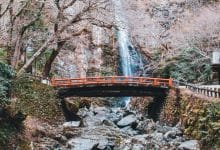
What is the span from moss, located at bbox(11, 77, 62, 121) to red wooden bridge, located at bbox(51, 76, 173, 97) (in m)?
1.80

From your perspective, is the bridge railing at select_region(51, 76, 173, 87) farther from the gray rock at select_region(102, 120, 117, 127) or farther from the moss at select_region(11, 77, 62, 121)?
the gray rock at select_region(102, 120, 117, 127)

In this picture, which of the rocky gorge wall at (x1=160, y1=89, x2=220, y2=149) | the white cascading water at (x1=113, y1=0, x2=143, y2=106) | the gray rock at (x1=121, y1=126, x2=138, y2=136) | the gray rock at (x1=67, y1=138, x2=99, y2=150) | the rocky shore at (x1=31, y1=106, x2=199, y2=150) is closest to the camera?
the rocky gorge wall at (x1=160, y1=89, x2=220, y2=149)

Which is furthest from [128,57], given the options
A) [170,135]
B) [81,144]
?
[81,144]

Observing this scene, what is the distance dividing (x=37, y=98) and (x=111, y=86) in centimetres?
708

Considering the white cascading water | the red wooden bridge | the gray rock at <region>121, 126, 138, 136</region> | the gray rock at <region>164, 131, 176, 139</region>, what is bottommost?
the gray rock at <region>121, 126, 138, 136</region>

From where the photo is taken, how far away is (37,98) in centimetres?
2484

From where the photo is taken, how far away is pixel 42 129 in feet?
70.0

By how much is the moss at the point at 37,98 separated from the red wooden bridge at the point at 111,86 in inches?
70.8

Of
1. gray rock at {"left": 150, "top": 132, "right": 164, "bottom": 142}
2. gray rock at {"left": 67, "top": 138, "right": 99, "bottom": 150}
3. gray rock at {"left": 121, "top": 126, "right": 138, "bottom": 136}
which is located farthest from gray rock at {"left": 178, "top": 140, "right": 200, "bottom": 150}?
gray rock at {"left": 121, "top": 126, "right": 138, "bottom": 136}

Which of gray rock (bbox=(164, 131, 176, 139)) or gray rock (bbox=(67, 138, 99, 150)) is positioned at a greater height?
gray rock (bbox=(67, 138, 99, 150))

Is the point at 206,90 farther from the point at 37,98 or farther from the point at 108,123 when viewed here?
the point at 37,98

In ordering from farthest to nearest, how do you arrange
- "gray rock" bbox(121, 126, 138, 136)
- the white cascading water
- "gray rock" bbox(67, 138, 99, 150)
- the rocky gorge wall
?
the white cascading water < "gray rock" bbox(121, 126, 138, 136) < "gray rock" bbox(67, 138, 99, 150) < the rocky gorge wall

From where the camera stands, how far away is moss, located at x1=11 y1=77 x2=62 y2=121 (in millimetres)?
21672

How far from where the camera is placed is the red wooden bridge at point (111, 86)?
29.7 meters
